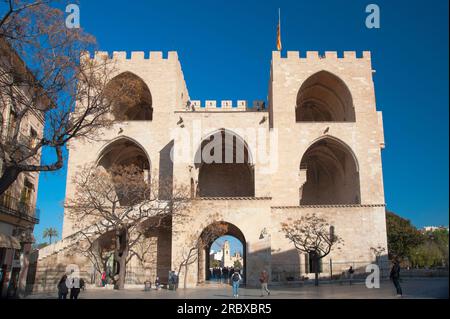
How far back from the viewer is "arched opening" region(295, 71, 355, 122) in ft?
88.9

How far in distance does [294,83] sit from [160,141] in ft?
29.4

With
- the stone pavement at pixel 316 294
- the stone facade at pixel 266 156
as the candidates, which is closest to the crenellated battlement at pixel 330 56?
the stone facade at pixel 266 156

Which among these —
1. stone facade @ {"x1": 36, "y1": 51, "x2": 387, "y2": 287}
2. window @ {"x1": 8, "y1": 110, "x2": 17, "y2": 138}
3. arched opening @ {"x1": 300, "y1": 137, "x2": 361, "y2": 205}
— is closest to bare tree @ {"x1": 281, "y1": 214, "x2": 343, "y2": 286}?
stone facade @ {"x1": 36, "y1": 51, "x2": 387, "y2": 287}

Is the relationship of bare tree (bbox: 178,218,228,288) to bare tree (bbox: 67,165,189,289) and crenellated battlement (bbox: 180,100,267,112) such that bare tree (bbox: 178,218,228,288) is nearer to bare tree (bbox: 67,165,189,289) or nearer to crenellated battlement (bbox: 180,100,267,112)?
bare tree (bbox: 67,165,189,289)

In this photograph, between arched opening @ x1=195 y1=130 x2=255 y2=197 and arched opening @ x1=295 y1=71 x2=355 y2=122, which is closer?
arched opening @ x1=295 y1=71 x2=355 y2=122

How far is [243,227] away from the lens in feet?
69.9

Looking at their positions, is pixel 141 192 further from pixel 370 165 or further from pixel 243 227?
pixel 370 165

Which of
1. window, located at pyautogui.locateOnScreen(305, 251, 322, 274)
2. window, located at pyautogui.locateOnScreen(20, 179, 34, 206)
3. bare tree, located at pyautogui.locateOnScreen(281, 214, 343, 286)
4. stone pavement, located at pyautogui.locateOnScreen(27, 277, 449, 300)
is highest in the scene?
window, located at pyautogui.locateOnScreen(20, 179, 34, 206)

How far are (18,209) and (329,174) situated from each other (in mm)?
20779

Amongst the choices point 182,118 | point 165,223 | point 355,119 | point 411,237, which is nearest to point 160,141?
point 182,118

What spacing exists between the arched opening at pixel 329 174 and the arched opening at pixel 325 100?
218cm

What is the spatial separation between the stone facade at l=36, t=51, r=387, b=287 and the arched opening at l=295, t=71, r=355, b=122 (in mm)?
110

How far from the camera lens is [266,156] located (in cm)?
2306

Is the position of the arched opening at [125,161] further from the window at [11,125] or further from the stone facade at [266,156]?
the window at [11,125]
